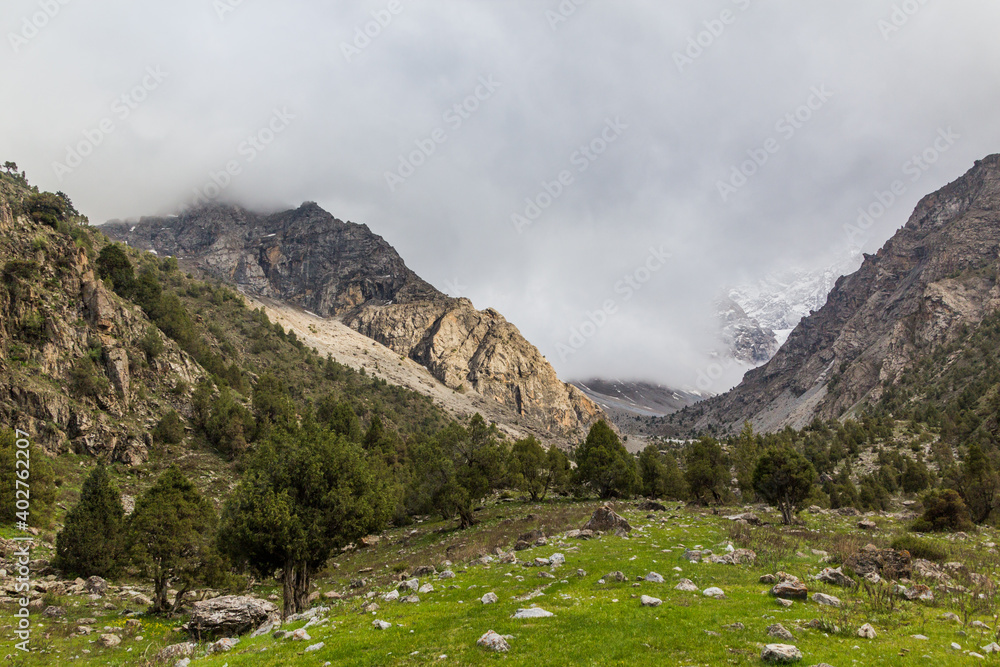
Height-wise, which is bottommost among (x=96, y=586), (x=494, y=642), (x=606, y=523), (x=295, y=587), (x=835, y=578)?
(x=295, y=587)

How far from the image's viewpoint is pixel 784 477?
41031 millimetres

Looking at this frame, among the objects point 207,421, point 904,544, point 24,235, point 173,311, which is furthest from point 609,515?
point 173,311

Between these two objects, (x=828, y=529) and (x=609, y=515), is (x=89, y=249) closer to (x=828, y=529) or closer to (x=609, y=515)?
(x=609, y=515)

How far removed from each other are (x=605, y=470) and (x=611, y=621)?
47.2 m

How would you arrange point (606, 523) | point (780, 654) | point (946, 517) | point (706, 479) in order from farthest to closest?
point (706, 479) < point (946, 517) < point (606, 523) < point (780, 654)

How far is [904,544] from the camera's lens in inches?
931

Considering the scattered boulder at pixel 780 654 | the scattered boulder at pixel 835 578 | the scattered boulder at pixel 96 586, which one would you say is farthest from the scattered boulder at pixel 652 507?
the scattered boulder at pixel 96 586

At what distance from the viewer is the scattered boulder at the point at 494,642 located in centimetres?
1228

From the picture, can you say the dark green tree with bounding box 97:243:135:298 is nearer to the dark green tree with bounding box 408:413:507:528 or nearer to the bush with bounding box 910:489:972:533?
the dark green tree with bounding box 408:413:507:528

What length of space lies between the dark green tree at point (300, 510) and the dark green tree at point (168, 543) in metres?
2.15

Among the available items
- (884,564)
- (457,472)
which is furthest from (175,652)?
(457,472)

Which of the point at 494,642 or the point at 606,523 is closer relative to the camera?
the point at 494,642

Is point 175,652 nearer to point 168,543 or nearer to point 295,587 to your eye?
point 295,587

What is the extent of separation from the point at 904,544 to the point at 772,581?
11.9 m
